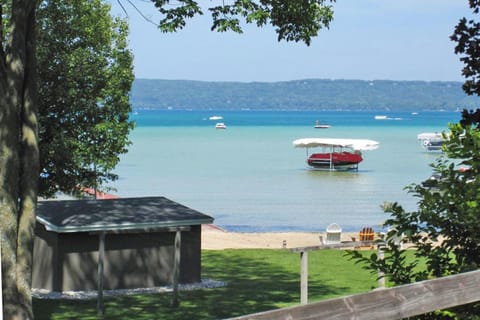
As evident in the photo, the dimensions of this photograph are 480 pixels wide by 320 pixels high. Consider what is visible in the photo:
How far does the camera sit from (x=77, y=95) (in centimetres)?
2970

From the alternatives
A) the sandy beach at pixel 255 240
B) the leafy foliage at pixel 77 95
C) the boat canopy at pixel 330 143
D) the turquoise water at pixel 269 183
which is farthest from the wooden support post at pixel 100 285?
the boat canopy at pixel 330 143

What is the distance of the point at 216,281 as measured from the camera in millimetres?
24609

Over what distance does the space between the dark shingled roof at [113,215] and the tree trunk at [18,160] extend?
6.74 meters

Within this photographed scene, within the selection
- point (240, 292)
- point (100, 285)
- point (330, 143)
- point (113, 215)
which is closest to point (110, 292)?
point (113, 215)

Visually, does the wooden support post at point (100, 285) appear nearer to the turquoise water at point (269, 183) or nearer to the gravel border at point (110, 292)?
the gravel border at point (110, 292)

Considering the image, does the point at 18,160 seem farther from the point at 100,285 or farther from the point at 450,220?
the point at 450,220

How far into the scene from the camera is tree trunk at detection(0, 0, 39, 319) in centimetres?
1449

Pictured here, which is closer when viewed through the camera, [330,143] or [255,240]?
[255,240]

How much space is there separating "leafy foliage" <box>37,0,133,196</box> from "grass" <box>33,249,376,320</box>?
5.33m

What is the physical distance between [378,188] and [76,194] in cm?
5831

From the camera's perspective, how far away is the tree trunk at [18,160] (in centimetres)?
1449

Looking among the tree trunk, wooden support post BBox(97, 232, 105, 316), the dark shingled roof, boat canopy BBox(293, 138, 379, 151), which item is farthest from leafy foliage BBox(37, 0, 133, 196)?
boat canopy BBox(293, 138, 379, 151)

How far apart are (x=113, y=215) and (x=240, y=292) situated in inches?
153

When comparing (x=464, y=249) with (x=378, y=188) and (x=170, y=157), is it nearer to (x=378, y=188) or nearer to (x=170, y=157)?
(x=378, y=188)
